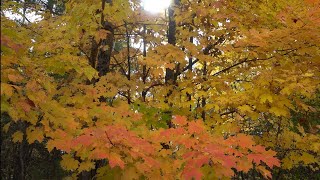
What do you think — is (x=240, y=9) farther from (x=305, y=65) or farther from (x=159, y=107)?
(x=159, y=107)

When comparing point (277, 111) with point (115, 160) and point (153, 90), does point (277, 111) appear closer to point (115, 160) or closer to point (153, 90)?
point (115, 160)

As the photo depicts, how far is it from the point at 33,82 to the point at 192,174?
195 centimetres

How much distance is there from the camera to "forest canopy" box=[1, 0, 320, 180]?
3.12 m

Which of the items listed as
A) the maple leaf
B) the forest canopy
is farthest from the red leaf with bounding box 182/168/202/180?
the maple leaf

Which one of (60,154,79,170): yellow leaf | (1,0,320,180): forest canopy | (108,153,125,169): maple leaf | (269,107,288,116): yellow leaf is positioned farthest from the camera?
(269,107,288,116): yellow leaf

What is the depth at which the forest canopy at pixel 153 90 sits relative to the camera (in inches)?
123

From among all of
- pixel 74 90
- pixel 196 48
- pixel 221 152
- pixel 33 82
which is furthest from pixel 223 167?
pixel 196 48

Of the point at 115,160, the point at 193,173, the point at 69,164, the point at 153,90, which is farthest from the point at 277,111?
the point at 153,90

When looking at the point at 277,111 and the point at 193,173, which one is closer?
the point at 193,173

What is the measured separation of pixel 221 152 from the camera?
3029mm

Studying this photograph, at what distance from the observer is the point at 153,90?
24.2 feet

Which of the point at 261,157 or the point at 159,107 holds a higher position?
the point at 159,107

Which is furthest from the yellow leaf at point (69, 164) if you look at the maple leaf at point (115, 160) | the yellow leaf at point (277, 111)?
the yellow leaf at point (277, 111)

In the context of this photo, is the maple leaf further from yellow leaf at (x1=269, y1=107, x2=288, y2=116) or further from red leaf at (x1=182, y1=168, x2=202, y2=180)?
yellow leaf at (x1=269, y1=107, x2=288, y2=116)
